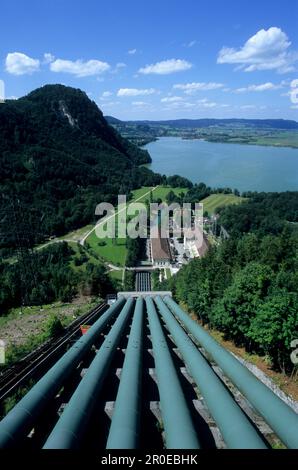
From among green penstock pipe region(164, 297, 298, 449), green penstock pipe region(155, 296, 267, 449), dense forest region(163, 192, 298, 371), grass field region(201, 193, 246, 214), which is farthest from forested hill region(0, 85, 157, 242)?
green penstock pipe region(164, 297, 298, 449)

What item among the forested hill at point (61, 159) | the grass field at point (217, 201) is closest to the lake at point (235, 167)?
the grass field at point (217, 201)

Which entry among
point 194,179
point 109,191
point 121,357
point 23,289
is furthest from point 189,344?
point 194,179

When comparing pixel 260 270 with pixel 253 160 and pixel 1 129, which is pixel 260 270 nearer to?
pixel 1 129

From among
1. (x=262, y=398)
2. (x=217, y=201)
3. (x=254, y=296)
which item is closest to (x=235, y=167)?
(x=217, y=201)

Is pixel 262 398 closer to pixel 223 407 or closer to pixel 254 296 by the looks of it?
pixel 223 407

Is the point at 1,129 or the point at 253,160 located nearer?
the point at 1,129

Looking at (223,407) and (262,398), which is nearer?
(223,407)

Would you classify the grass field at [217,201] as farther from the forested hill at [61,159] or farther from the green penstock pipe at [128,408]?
the green penstock pipe at [128,408]
